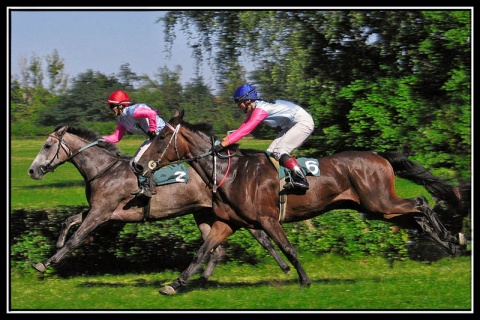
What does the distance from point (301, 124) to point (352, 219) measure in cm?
219

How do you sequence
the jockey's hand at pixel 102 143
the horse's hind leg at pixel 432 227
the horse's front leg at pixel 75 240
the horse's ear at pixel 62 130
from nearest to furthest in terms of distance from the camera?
the horse's front leg at pixel 75 240, the horse's hind leg at pixel 432 227, the horse's ear at pixel 62 130, the jockey's hand at pixel 102 143

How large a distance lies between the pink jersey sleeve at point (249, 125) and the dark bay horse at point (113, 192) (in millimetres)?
851

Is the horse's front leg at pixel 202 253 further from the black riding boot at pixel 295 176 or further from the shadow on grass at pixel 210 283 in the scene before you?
the black riding boot at pixel 295 176

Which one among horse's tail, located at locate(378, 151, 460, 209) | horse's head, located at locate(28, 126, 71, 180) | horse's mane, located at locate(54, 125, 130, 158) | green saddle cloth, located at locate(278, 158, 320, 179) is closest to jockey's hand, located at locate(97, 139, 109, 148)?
horse's mane, located at locate(54, 125, 130, 158)

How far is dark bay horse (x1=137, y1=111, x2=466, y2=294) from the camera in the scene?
788 centimetres

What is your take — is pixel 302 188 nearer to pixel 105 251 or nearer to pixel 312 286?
pixel 312 286

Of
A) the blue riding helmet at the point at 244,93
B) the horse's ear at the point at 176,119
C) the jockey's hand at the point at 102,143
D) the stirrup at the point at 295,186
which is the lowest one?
the jockey's hand at the point at 102,143

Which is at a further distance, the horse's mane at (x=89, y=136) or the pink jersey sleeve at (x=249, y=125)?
the horse's mane at (x=89, y=136)

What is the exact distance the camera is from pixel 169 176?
851cm

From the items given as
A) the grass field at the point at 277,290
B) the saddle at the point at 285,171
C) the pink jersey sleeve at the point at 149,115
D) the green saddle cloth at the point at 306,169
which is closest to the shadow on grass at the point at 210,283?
the grass field at the point at 277,290

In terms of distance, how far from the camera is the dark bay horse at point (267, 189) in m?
7.88

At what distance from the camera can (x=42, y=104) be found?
47.3 feet

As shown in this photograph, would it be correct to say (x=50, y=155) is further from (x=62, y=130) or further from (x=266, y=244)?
(x=266, y=244)

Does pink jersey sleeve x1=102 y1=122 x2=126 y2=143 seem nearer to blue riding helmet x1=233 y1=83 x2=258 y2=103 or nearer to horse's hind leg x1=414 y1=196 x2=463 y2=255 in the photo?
blue riding helmet x1=233 y1=83 x2=258 y2=103
